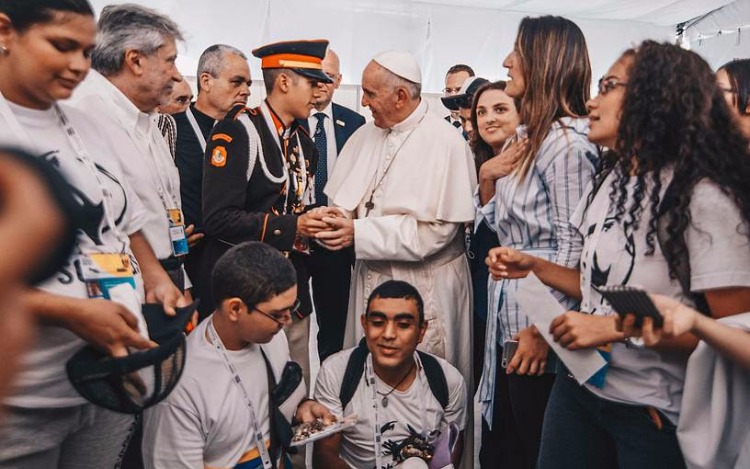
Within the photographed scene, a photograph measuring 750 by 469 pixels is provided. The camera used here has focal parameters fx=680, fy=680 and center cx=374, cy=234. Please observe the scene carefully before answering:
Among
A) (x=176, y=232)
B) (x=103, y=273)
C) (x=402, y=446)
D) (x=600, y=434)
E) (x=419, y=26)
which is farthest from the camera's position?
(x=419, y=26)

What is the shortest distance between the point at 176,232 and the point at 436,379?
1.33 m

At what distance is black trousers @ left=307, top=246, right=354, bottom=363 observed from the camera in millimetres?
3477

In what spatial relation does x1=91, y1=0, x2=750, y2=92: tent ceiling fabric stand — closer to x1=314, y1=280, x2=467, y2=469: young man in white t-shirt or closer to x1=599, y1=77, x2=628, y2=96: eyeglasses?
x1=314, y1=280, x2=467, y2=469: young man in white t-shirt

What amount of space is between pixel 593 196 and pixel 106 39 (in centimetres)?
182

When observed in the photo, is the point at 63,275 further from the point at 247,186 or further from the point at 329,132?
the point at 329,132

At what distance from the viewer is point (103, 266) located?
1.64 meters

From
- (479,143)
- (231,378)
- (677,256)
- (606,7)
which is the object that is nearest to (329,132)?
(479,143)

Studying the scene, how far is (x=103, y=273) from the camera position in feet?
5.34

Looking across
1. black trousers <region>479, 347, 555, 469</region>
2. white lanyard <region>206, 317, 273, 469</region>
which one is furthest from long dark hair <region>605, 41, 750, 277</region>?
white lanyard <region>206, 317, 273, 469</region>

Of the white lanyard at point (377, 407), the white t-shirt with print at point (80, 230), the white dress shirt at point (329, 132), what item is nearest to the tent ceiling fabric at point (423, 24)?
the white dress shirt at point (329, 132)

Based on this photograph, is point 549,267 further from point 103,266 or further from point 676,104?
point 103,266

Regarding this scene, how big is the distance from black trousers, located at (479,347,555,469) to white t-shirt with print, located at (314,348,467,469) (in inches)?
7.5

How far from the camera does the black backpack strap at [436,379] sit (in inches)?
122

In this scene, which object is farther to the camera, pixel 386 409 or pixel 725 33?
pixel 725 33
